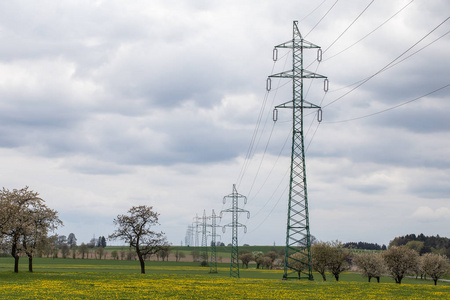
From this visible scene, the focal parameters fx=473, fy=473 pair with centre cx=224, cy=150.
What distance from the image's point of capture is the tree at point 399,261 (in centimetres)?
12131

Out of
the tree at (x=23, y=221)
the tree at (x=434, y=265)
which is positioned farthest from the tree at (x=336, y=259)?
the tree at (x=23, y=221)

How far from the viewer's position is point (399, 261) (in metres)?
122

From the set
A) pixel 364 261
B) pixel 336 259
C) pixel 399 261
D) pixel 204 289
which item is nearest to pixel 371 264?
pixel 364 261

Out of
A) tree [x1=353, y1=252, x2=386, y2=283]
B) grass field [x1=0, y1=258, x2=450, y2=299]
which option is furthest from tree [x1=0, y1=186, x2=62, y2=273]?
tree [x1=353, y1=252, x2=386, y2=283]

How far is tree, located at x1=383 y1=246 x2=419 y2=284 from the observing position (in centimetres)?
12131

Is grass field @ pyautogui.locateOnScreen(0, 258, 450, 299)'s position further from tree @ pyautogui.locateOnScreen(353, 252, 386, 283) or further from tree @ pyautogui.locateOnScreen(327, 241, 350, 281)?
tree @ pyautogui.locateOnScreen(353, 252, 386, 283)

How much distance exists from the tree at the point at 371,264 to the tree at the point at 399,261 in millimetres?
1729

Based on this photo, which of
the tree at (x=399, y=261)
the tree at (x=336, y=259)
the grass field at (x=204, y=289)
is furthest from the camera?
the tree at (x=399, y=261)

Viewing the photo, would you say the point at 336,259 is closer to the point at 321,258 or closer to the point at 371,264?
the point at 321,258

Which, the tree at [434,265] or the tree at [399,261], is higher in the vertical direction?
the tree at [399,261]

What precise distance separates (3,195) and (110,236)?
25.3 m

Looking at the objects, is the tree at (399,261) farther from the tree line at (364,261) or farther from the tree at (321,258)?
the tree at (321,258)

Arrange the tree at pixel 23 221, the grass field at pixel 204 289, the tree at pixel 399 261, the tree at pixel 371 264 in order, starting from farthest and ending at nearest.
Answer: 1. the tree at pixel 371 264
2. the tree at pixel 399 261
3. the tree at pixel 23 221
4. the grass field at pixel 204 289

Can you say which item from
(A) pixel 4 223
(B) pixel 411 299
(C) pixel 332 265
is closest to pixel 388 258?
(C) pixel 332 265
